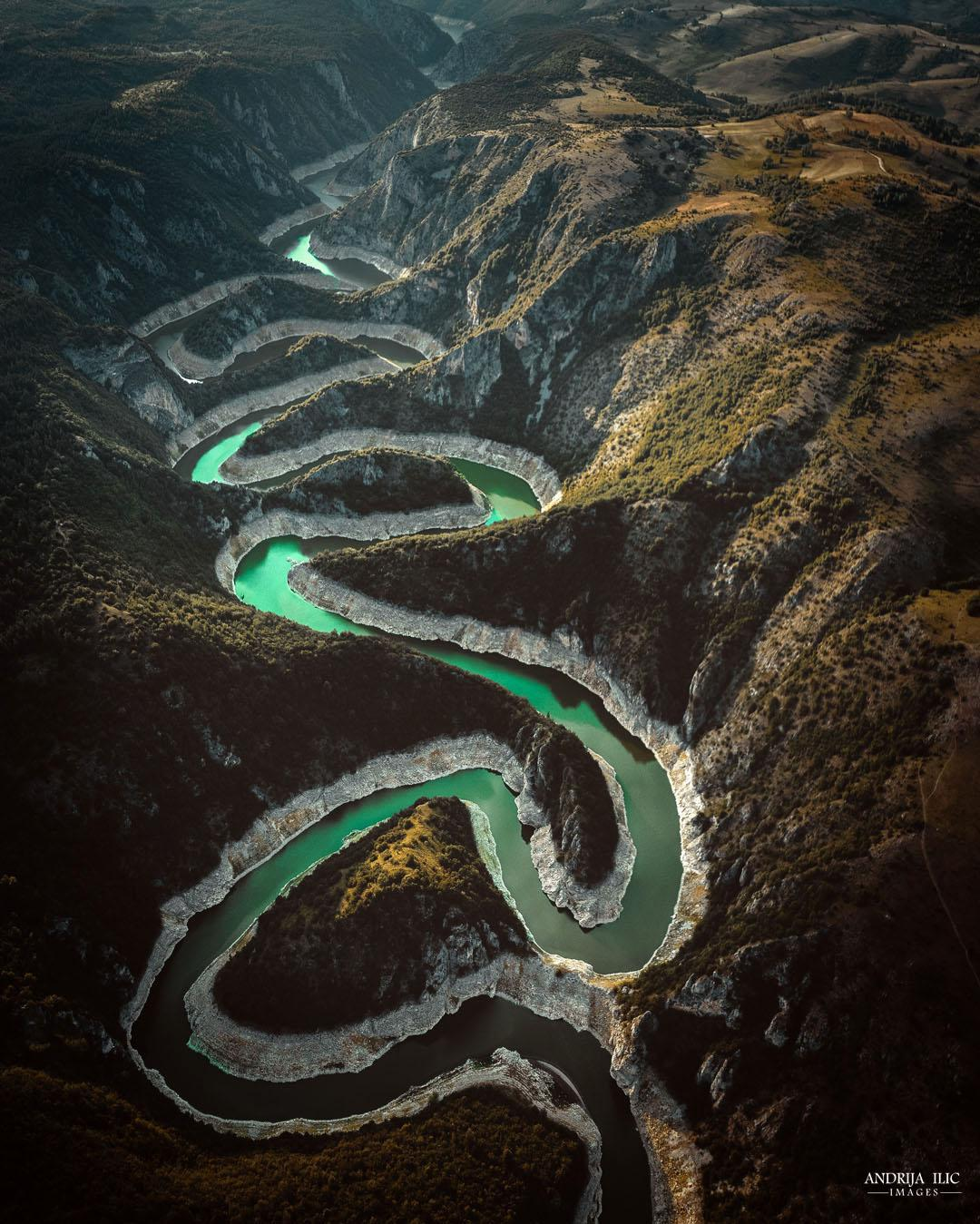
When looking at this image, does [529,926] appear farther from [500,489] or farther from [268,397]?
[268,397]

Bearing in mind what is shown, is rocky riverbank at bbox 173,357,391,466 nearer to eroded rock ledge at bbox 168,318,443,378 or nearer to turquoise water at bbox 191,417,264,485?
turquoise water at bbox 191,417,264,485

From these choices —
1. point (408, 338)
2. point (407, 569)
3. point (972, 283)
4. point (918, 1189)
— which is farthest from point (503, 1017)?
point (408, 338)

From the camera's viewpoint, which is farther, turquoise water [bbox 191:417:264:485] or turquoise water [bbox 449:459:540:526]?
turquoise water [bbox 191:417:264:485]

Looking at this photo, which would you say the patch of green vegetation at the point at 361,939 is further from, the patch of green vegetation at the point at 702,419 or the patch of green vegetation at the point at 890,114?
the patch of green vegetation at the point at 890,114

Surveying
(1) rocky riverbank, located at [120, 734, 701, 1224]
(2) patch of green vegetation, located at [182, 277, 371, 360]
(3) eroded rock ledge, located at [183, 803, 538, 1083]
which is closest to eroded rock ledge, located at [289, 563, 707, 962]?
(1) rocky riverbank, located at [120, 734, 701, 1224]

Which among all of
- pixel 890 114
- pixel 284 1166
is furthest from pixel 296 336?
pixel 284 1166
